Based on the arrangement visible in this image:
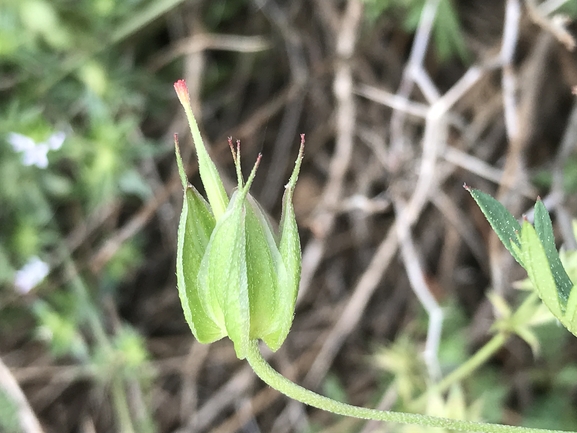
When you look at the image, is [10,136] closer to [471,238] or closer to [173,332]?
[173,332]

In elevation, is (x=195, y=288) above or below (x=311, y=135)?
above

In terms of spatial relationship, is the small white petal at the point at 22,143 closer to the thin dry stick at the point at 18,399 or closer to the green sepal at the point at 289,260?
the thin dry stick at the point at 18,399

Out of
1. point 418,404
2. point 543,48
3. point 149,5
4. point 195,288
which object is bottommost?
point 418,404

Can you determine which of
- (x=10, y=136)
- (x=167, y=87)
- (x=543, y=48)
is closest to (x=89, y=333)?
(x=10, y=136)

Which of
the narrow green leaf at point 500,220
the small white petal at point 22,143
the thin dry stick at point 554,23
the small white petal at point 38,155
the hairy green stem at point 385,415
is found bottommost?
the hairy green stem at point 385,415

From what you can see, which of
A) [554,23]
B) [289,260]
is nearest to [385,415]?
[289,260]

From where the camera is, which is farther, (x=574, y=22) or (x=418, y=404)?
(x=574, y=22)

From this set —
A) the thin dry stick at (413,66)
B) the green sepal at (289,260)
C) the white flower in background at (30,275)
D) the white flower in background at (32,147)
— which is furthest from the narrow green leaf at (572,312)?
the white flower in background at (30,275)
